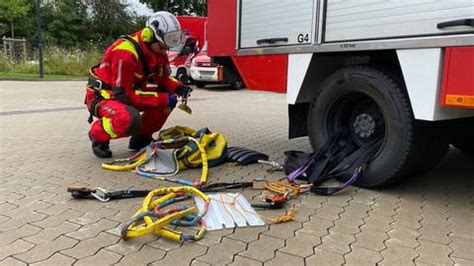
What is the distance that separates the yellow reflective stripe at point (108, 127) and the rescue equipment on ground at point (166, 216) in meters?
1.26

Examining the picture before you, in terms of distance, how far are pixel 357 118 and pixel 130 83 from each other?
2176 millimetres

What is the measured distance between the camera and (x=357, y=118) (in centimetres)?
399

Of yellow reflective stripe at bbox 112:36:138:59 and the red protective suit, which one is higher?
yellow reflective stripe at bbox 112:36:138:59

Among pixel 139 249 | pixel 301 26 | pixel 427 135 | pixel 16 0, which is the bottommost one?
pixel 139 249

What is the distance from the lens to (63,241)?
2.67m

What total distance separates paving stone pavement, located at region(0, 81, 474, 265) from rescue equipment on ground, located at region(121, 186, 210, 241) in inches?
2.2

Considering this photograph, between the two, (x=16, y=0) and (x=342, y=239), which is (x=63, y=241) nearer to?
(x=342, y=239)

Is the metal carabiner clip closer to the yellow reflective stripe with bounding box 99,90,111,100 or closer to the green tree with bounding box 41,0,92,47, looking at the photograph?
the yellow reflective stripe with bounding box 99,90,111,100

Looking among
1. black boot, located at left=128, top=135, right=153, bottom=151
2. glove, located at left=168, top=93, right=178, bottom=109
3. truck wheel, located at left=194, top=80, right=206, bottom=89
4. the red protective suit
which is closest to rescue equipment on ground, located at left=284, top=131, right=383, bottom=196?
glove, located at left=168, top=93, right=178, bottom=109

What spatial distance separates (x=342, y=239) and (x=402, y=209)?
31.8 inches

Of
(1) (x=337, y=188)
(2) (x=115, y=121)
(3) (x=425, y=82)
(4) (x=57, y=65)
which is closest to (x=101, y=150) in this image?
(2) (x=115, y=121)

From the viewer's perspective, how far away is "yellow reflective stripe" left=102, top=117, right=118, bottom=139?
175 inches

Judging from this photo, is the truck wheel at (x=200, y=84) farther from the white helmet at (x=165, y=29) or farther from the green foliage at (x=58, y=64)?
the white helmet at (x=165, y=29)

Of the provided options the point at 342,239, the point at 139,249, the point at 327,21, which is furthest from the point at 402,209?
the point at 139,249
